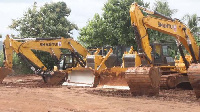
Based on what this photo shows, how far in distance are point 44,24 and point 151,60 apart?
67.7ft

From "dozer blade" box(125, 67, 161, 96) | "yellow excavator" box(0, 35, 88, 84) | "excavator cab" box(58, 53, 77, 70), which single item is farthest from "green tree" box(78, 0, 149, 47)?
"dozer blade" box(125, 67, 161, 96)

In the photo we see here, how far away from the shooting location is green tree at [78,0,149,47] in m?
A: 29.8

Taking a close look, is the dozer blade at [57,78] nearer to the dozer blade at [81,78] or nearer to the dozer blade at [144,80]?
the dozer blade at [81,78]

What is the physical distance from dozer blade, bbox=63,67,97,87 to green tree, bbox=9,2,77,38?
48.7 feet

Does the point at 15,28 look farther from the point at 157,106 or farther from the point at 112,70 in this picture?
the point at 157,106

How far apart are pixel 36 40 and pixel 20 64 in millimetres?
14121

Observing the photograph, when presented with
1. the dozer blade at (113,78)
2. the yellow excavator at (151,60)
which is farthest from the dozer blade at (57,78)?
the yellow excavator at (151,60)

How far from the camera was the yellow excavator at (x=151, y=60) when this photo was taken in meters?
12.0

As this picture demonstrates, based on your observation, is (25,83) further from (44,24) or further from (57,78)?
(44,24)

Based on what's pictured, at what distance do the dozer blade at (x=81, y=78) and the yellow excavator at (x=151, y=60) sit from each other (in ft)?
11.4

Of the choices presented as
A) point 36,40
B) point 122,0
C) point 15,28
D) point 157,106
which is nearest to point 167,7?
point 122,0

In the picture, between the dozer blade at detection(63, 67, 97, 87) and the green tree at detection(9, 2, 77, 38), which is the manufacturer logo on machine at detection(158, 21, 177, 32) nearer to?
the dozer blade at detection(63, 67, 97, 87)

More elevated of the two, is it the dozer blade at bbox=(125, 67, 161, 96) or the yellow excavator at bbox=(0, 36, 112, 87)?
the yellow excavator at bbox=(0, 36, 112, 87)

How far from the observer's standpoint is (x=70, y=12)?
38344 millimetres
